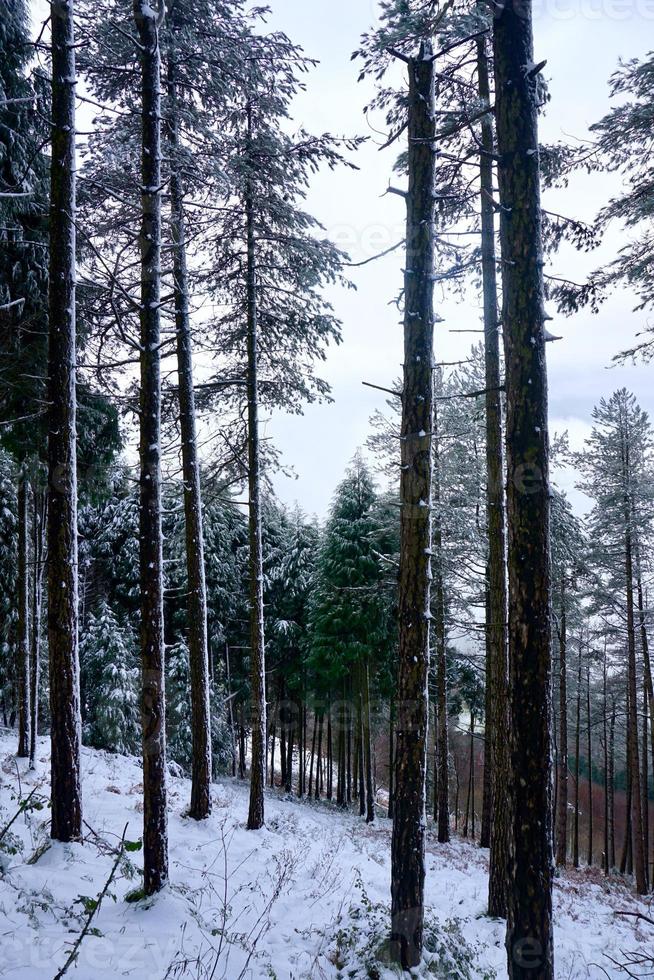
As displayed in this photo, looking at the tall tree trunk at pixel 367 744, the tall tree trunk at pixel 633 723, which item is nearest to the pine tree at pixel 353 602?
the tall tree trunk at pixel 367 744

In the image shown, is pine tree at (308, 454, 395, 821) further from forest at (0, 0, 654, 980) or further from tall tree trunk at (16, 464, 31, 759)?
tall tree trunk at (16, 464, 31, 759)

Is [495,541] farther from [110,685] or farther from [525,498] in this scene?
[110,685]

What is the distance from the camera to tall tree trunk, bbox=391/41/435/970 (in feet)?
19.8

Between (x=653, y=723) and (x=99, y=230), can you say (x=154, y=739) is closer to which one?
(x=99, y=230)

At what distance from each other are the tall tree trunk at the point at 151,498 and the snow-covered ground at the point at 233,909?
452 mm

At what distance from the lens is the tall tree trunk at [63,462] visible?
22.5 ft

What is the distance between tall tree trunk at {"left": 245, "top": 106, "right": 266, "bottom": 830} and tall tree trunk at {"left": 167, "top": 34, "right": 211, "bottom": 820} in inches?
37.8

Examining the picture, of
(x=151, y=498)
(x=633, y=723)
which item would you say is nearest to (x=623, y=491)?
(x=633, y=723)

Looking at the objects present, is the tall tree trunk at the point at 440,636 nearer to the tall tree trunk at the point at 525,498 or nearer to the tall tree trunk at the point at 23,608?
the tall tree trunk at the point at 23,608

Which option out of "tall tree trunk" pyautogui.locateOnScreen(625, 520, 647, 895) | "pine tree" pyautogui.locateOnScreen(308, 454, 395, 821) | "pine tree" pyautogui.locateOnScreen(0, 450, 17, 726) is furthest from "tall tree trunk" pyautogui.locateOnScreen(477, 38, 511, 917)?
"pine tree" pyautogui.locateOnScreen(0, 450, 17, 726)

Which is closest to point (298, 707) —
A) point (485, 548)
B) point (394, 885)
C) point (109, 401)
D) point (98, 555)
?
point (98, 555)

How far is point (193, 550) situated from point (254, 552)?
130 centimetres

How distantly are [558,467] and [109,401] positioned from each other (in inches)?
442

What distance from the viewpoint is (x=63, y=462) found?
23.7ft
